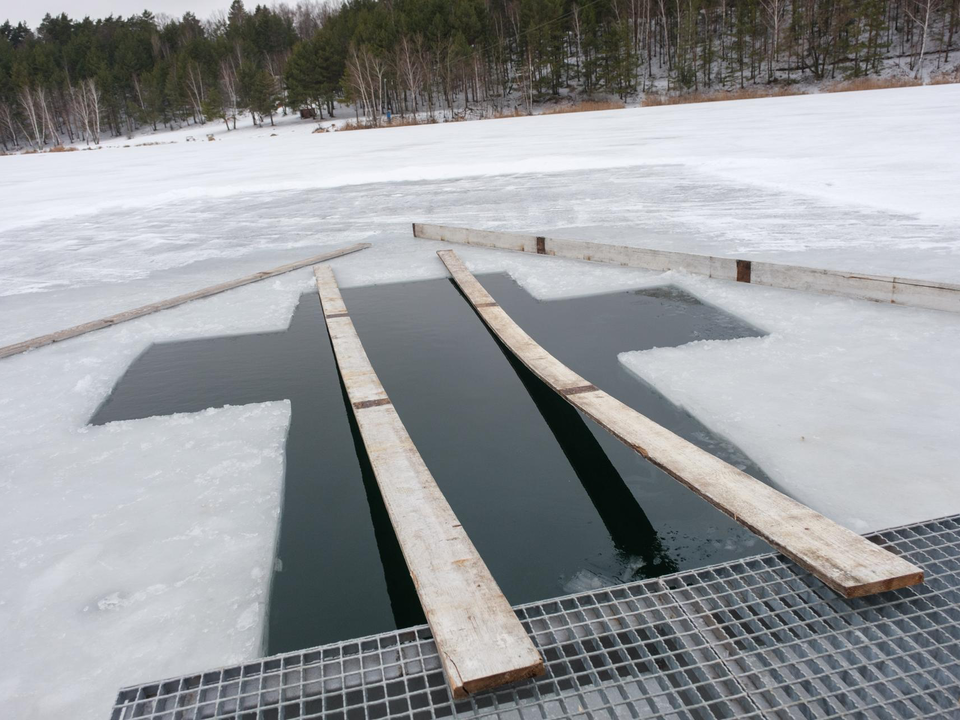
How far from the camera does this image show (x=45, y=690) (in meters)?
1.70

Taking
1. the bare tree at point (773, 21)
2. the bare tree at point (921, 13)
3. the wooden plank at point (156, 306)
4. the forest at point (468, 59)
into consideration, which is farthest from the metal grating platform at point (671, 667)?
the bare tree at point (773, 21)

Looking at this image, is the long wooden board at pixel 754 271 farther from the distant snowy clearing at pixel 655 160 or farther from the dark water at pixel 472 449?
the distant snowy clearing at pixel 655 160

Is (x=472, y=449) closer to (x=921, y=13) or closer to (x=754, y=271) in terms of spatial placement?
(x=754, y=271)

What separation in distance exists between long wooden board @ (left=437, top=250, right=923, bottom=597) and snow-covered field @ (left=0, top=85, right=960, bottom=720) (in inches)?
14.7

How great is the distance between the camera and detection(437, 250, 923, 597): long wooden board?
1.66 m

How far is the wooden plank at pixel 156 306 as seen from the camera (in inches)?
175

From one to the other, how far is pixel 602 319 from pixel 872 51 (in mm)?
54152

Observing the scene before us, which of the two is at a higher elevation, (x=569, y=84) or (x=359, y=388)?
(x=569, y=84)

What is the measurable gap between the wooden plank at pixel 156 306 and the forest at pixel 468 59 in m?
43.7

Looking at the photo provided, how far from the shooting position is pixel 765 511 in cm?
196

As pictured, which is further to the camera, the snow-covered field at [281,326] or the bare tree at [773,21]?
the bare tree at [773,21]

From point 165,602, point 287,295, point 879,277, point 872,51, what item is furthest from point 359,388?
point 872,51

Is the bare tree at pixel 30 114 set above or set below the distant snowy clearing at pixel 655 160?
above

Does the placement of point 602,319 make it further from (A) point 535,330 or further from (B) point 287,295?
(B) point 287,295
